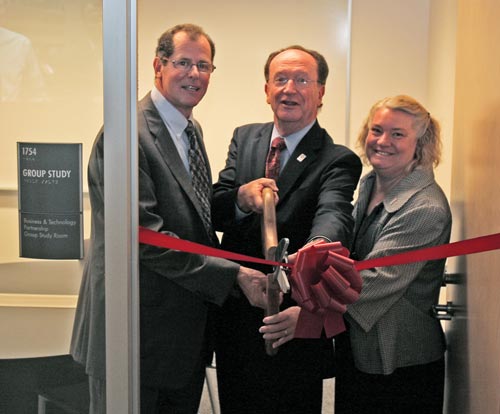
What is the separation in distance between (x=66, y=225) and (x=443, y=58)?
0.95 metres

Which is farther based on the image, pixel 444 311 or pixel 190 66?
pixel 444 311

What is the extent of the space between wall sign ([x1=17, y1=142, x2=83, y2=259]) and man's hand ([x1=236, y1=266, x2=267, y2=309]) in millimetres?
379

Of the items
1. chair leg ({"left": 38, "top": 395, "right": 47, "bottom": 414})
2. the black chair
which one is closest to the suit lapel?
the black chair

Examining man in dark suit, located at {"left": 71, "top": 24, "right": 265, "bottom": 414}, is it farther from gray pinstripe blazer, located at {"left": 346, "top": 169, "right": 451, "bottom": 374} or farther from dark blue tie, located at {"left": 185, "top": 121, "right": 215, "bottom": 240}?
gray pinstripe blazer, located at {"left": 346, "top": 169, "right": 451, "bottom": 374}

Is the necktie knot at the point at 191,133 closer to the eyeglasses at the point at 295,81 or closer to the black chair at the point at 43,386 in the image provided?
the eyeglasses at the point at 295,81

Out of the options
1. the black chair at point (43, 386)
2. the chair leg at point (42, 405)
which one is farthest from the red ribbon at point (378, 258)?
the chair leg at point (42, 405)

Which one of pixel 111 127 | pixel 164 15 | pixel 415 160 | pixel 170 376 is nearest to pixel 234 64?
pixel 164 15

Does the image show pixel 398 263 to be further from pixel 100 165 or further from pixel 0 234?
pixel 0 234

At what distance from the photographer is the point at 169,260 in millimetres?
2041

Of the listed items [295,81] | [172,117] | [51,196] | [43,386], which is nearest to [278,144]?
[295,81]

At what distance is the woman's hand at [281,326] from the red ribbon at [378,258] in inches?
4.8

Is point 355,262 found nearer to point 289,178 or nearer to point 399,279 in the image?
point 399,279

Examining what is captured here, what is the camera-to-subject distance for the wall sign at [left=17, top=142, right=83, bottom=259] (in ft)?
6.54

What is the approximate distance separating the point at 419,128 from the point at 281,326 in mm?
559
